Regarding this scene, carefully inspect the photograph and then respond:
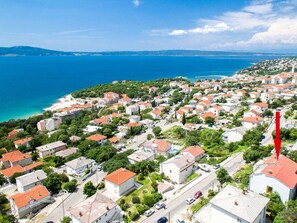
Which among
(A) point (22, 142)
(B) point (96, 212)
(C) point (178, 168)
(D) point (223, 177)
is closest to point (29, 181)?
(B) point (96, 212)

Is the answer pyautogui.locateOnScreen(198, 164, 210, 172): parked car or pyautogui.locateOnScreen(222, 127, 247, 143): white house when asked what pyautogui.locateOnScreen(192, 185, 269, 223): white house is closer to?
pyautogui.locateOnScreen(198, 164, 210, 172): parked car

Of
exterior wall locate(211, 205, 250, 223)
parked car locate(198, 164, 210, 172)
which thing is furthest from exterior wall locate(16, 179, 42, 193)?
exterior wall locate(211, 205, 250, 223)

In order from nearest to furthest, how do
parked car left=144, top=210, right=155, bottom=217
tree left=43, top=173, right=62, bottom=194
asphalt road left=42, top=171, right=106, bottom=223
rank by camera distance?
parked car left=144, top=210, right=155, bottom=217 < asphalt road left=42, top=171, right=106, bottom=223 < tree left=43, top=173, right=62, bottom=194

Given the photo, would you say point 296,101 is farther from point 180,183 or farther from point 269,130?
point 180,183

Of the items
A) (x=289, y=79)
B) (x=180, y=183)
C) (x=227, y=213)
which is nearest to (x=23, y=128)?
(x=180, y=183)

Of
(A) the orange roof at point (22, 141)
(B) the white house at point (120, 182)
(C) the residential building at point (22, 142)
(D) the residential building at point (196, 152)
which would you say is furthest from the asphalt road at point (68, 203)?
(A) the orange roof at point (22, 141)

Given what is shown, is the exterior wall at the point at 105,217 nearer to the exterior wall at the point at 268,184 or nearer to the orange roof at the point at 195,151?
the exterior wall at the point at 268,184

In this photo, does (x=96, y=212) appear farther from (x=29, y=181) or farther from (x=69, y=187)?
(x=29, y=181)
